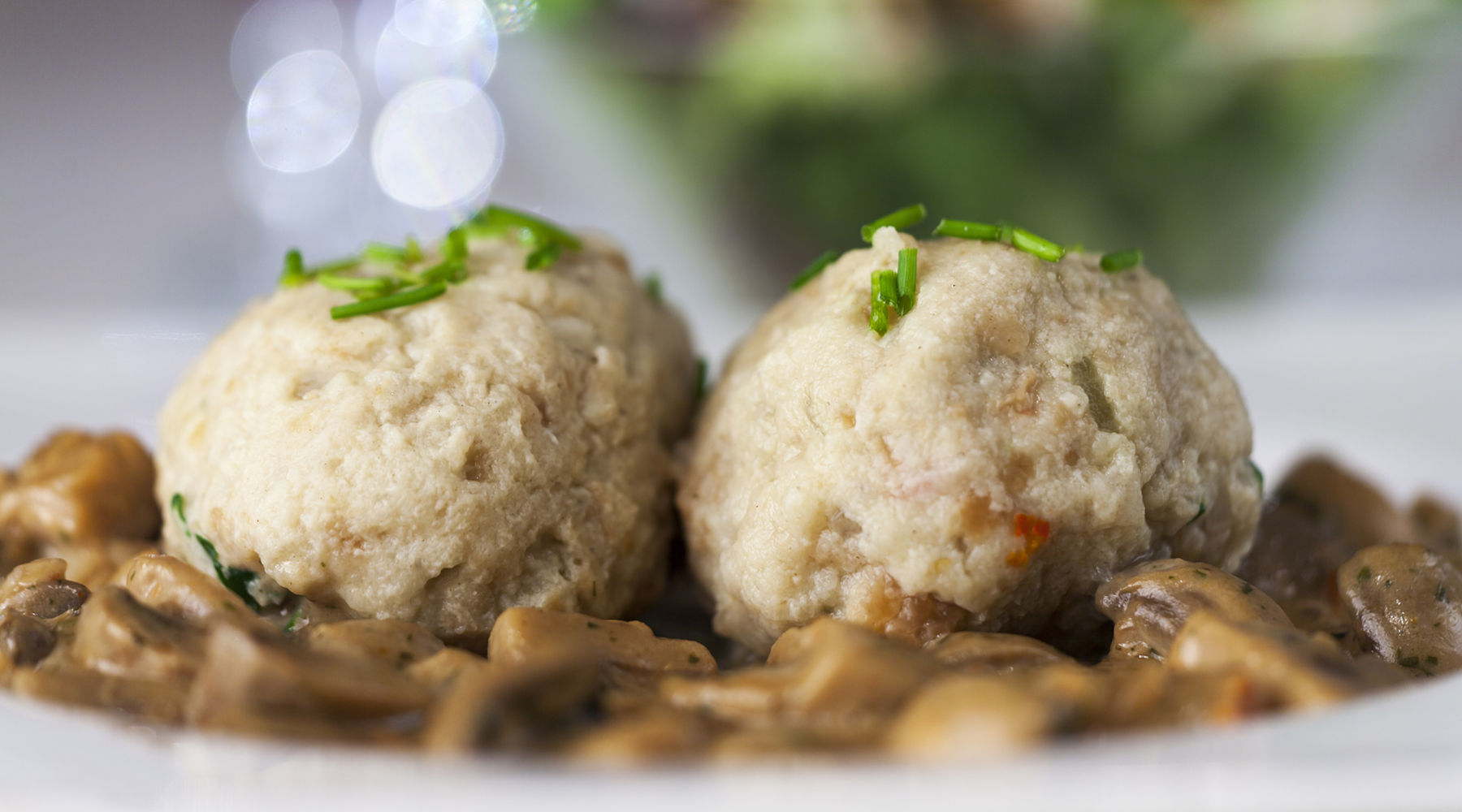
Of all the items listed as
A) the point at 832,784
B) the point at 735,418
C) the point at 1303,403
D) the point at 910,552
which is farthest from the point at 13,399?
the point at 1303,403

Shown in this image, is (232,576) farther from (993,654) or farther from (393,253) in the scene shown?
(993,654)

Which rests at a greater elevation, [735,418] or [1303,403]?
A: [735,418]

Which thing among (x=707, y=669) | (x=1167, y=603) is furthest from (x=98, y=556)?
(x=1167, y=603)

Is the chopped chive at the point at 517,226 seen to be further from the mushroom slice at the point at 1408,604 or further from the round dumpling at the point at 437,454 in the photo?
the mushroom slice at the point at 1408,604

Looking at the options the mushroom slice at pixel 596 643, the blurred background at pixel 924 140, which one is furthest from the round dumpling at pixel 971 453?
the blurred background at pixel 924 140

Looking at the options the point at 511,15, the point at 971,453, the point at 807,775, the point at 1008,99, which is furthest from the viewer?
the point at 1008,99

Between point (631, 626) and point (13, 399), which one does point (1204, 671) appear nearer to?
point (631, 626)

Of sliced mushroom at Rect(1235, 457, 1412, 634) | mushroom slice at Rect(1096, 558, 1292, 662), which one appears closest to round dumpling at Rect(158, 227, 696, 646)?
mushroom slice at Rect(1096, 558, 1292, 662)

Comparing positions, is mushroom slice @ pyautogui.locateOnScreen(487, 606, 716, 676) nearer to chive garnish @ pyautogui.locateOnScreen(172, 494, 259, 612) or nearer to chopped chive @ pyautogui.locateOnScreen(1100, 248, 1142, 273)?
chive garnish @ pyautogui.locateOnScreen(172, 494, 259, 612)
